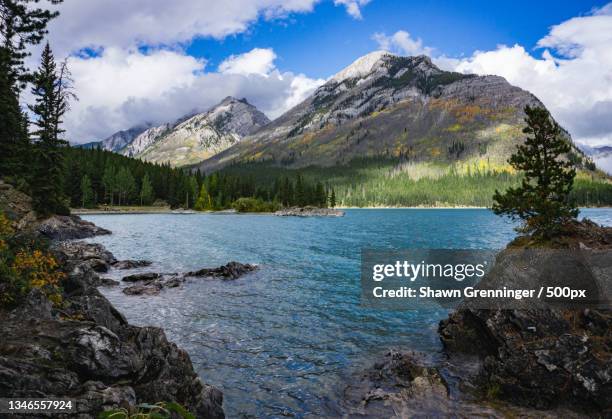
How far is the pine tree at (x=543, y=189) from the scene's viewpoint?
77.7ft

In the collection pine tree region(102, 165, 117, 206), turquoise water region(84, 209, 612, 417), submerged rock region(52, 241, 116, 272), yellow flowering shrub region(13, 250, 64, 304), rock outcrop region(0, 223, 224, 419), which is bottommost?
turquoise water region(84, 209, 612, 417)

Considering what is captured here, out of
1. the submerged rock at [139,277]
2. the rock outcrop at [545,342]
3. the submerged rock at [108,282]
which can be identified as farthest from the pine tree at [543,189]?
the submerged rock at [108,282]

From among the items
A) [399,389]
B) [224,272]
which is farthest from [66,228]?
[399,389]

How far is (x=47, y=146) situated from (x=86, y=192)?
88.8 metres

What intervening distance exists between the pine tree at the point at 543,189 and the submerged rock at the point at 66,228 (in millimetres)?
65259

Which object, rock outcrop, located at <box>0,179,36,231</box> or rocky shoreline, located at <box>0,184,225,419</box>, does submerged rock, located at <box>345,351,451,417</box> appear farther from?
rock outcrop, located at <box>0,179,36,231</box>

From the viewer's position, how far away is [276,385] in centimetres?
1619

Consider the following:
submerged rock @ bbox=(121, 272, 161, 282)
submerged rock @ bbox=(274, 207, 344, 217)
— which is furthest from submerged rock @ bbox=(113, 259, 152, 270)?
submerged rock @ bbox=(274, 207, 344, 217)

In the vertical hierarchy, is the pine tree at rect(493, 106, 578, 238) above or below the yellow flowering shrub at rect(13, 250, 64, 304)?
above

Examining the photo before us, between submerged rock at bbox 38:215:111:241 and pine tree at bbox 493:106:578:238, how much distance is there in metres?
65.3

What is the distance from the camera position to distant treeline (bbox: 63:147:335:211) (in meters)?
145

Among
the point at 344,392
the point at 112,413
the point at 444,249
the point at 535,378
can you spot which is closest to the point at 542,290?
the point at 535,378

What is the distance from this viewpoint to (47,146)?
63.4 metres

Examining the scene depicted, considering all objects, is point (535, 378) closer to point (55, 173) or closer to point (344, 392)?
point (344, 392)
